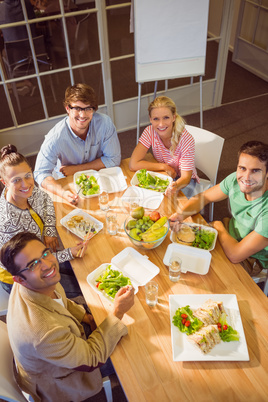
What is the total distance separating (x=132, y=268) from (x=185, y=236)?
1.13 feet

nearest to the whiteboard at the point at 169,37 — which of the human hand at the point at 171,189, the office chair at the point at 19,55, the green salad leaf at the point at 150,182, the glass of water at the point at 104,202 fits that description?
the office chair at the point at 19,55

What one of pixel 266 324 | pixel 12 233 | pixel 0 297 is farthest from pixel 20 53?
pixel 266 324

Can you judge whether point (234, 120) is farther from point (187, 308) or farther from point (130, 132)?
point (187, 308)

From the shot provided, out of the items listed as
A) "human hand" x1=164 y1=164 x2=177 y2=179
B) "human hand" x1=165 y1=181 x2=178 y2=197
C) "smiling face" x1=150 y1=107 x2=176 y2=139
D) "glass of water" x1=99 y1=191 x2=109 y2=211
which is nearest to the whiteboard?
"smiling face" x1=150 y1=107 x2=176 y2=139

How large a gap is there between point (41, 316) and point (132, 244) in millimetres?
700

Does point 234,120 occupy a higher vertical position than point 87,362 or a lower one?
lower

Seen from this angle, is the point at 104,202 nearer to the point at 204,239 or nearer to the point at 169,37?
the point at 204,239

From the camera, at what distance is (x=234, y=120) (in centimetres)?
434

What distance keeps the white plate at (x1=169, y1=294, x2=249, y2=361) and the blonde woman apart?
887 mm

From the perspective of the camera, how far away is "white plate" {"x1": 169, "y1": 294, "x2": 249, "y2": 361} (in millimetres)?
1417

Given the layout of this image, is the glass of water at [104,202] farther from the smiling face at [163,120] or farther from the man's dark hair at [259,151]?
the man's dark hair at [259,151]

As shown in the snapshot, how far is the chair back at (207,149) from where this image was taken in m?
2.54

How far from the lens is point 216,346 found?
57.6 inches

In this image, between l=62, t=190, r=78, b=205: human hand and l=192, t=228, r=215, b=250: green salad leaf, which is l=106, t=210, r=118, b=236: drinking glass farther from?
l=192, t=228, r=215, b=250: green salad leaf
